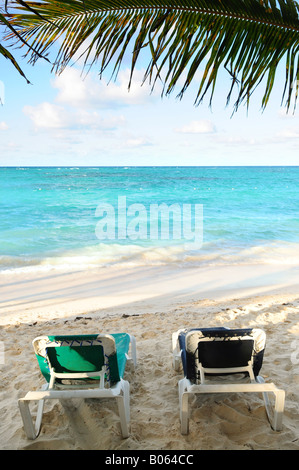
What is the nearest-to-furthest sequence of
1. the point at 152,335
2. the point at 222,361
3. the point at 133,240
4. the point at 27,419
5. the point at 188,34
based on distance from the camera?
the point at 188,34 → the point at 27,419 → the point at 222,361 → the point at 152,335 → the point at 133,240

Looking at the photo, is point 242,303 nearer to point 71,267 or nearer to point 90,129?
point 71,267

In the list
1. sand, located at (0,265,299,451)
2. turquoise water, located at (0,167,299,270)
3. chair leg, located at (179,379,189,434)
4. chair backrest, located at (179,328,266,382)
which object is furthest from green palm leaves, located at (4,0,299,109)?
turquoise water, located at (0,167,299,270)

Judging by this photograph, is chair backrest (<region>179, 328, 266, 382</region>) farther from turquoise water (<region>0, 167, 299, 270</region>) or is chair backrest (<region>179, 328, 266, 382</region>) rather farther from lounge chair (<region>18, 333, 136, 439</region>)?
turquoise water (<region>0, 167, 299, 270</region>)

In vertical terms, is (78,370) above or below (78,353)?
below

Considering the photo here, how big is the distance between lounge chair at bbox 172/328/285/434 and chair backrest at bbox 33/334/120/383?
572mm

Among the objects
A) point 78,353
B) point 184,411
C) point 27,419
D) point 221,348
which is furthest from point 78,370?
point 221,348

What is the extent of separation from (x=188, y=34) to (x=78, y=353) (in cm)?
217

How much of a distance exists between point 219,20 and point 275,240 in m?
12.2

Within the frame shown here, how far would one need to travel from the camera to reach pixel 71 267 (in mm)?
9367

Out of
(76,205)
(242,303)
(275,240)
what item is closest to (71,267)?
(242,303)

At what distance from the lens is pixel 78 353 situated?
2500mm

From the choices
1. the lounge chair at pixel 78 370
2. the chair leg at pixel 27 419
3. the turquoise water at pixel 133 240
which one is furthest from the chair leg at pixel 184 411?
the turquoise water at pixel 133 240

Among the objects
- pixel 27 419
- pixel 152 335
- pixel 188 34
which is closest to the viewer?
pixel 188 34

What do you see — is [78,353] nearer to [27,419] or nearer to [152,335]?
[27,419]
